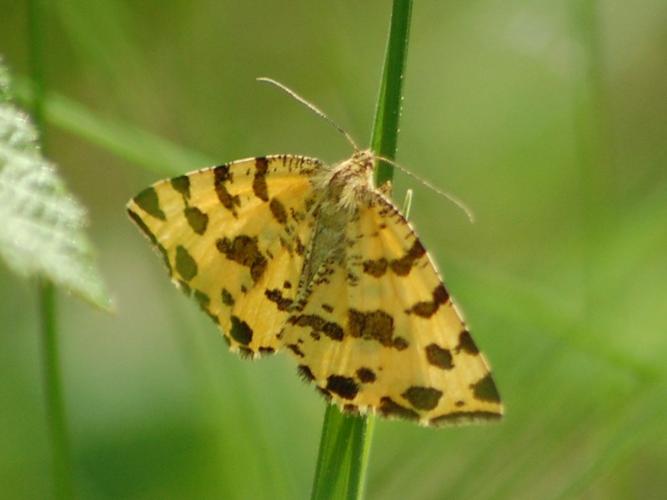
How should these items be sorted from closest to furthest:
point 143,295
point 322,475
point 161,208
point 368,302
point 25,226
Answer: point 25,226
point 322,475
point 368,302
point 161,208
point 143,295

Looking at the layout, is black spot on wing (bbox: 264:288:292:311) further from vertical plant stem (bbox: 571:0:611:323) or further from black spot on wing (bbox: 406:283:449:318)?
vertical plant stem (bbox: 571:0:611:323)

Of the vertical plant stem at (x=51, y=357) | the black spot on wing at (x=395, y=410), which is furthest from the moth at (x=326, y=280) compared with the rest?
the vertical plant stem at (x=51, y=357)

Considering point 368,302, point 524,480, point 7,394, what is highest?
point 7,394

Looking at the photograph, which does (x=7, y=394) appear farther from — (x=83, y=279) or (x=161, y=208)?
(x=83, y=279)

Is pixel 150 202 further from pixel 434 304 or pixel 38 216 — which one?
pixel 38 216

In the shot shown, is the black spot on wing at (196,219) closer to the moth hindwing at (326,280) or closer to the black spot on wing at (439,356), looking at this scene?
the moth hindwing at (326,280)

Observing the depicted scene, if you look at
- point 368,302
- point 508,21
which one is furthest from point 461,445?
point 508,21
